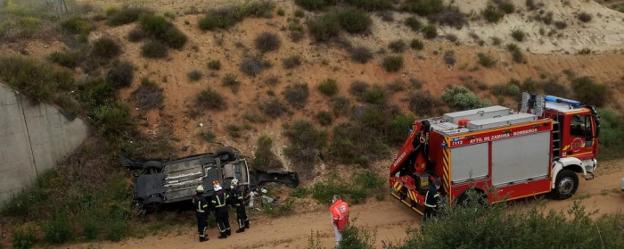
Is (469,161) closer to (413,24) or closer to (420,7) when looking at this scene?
(413,24)

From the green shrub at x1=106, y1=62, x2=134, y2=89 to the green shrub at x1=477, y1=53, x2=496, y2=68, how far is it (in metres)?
15.3

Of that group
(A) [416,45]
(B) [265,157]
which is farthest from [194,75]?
(A) [416,45]

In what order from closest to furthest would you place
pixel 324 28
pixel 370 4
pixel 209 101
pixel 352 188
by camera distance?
pixel 352 188
pixel 209 101
pixel 324 28
pixel 370 4

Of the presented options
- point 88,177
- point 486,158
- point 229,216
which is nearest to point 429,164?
point 486,158

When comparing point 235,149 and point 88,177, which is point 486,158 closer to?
point 235,149

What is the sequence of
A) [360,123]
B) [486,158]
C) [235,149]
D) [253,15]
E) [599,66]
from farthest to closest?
[599,66]
[253,15]
[360,123]
[235,149]
[486,158]

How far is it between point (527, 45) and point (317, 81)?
11.9 metres

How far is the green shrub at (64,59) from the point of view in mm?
20645

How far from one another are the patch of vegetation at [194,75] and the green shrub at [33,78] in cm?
428

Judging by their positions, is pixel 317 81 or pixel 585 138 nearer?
pixel 585 138

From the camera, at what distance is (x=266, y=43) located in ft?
78.4

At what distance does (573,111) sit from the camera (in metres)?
16.9

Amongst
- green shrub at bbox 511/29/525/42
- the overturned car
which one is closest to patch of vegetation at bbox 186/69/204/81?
the overturned car

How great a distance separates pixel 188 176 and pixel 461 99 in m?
11.8
